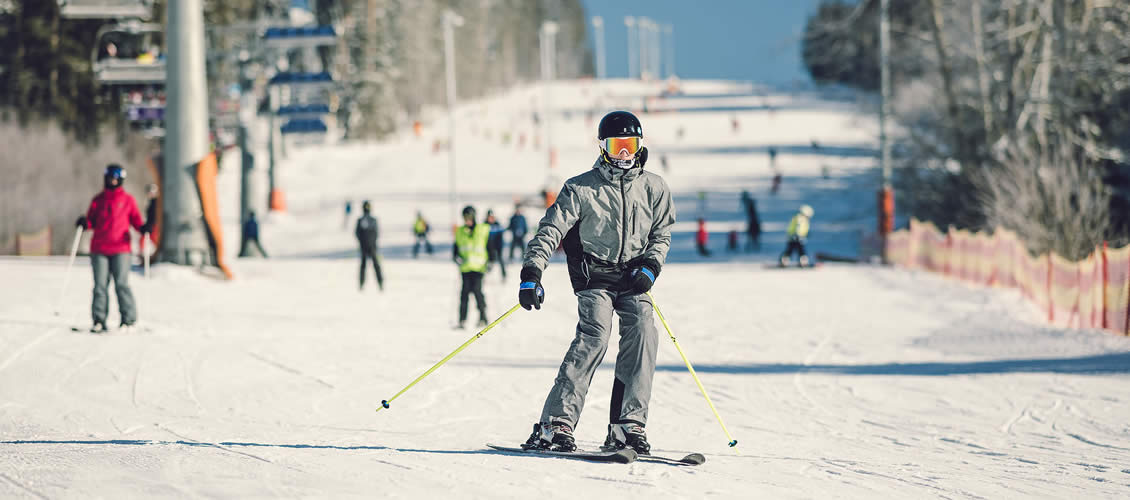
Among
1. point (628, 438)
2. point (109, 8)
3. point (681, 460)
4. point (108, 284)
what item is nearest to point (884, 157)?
point (109, 8)

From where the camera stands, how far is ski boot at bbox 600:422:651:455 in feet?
21.0

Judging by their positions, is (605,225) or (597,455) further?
(597,455)

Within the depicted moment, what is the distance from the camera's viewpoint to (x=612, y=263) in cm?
622

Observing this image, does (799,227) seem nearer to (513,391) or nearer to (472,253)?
(472,253)

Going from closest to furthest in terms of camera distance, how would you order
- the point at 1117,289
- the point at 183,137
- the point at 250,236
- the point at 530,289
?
the point at 530,289, the point at 1117,289, the point at 183,137, the point at 250,236

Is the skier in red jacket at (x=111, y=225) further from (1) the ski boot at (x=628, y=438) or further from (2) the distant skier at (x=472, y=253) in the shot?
(1) the ski boot at (x=628, y=438)

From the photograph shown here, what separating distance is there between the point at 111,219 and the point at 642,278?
7028 mm

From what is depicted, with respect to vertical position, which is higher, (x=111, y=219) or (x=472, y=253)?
(x=111, y=219)

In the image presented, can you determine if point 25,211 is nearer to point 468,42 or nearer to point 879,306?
point 879,306

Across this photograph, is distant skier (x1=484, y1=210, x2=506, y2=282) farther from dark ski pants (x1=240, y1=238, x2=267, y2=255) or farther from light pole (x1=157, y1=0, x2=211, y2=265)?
dark ski pants (x1=240, y1=238, x2=267, y2=255)

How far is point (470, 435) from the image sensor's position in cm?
771

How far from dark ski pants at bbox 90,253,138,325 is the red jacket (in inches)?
3.5

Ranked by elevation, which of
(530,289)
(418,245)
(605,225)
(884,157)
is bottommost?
(418,245)

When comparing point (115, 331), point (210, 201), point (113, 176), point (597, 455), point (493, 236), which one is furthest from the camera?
point (210, 201)
